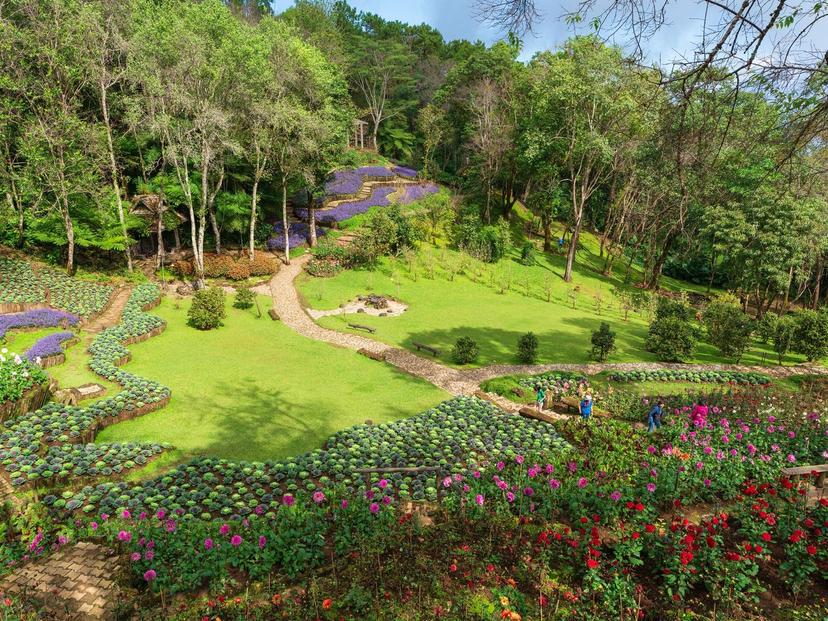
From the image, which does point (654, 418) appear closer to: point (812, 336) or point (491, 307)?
point (812, 336)

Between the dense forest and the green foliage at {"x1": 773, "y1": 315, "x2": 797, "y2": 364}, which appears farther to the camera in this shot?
the dense forest

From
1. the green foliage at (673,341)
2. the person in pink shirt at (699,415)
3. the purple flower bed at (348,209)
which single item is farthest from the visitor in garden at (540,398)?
the purple flower bed at (348,209)

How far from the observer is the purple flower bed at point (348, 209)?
127ft

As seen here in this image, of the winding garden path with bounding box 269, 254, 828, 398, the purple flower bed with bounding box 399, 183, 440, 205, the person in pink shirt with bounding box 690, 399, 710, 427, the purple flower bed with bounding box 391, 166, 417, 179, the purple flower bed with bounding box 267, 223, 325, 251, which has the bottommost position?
the winding garden path with bounding box 269, 254, 828, 398

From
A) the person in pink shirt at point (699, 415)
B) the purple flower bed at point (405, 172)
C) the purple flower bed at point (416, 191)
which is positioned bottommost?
the person in pink shirt at point (699, 415)

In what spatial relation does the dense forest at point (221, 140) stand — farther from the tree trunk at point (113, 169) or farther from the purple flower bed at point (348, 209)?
the purple flower bed at point (348, 209)

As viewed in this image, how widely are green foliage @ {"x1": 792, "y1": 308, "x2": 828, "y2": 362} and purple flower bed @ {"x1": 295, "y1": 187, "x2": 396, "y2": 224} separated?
30894mm

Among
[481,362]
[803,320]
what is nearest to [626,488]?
[481,362]

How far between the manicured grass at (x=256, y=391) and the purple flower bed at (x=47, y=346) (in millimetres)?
2119

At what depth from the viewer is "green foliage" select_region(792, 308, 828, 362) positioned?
20.0m

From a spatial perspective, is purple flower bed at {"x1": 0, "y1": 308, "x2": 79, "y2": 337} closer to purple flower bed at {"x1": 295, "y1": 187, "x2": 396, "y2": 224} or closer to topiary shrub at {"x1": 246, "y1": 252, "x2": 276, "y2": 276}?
topiary shrub at {"x1": 246, "y1": 252, "x2": 276, "y2": 276}

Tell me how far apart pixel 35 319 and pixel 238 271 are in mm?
10594

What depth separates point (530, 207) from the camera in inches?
1916

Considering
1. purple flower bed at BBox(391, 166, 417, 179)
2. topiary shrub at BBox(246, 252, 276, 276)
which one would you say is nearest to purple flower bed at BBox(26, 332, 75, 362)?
topiary shrub at BBox(246, 252, 276, 276)
